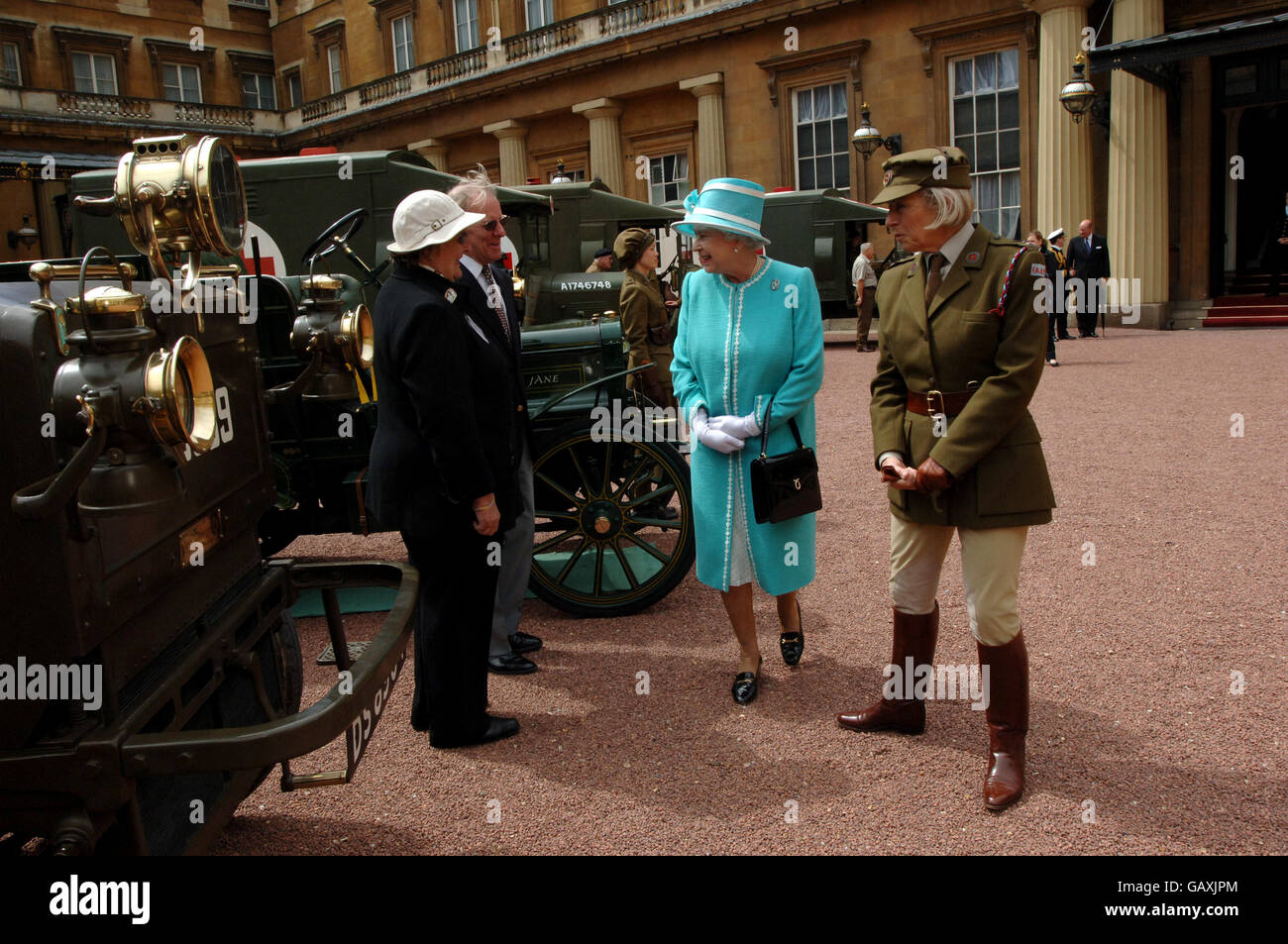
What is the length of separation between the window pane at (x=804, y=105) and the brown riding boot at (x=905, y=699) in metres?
21.2

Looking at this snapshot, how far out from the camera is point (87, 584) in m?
1.96

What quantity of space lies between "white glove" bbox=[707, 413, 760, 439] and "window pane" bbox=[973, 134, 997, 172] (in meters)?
18.2

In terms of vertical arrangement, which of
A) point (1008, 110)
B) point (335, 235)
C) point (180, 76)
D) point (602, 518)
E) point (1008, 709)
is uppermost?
point (180, 76)

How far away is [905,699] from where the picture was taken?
3652mm

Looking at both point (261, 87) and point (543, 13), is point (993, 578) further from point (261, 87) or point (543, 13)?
point (261, 87)

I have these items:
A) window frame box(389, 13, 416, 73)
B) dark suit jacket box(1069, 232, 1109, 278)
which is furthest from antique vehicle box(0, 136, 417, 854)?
window frame box(389, 13, 416, 73)

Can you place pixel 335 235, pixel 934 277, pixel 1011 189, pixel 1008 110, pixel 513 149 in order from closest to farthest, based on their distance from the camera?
pixel 934 277
pixel 335 235
pixel 1008 110
pixel 1011 189
pixel 513 149

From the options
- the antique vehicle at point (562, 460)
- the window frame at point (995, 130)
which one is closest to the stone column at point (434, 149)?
the window frame at point (995, 130)

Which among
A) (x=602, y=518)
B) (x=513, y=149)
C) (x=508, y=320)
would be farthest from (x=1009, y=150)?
(x=508, y=320)

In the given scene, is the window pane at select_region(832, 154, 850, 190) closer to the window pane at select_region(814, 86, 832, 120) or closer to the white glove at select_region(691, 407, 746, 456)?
the window pane at select_region(814, 86, 832, 120)

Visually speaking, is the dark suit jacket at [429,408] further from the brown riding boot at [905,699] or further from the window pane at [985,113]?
the window pane at [985,113]

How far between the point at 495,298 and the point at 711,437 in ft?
3.40

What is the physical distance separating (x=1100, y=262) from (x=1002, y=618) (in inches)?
613
